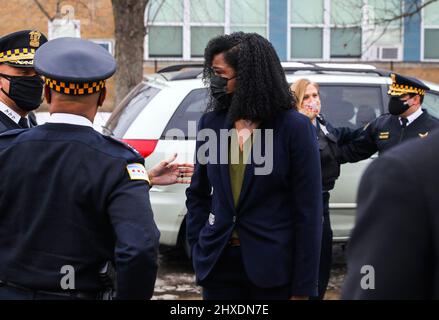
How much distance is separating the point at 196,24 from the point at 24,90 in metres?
14.6

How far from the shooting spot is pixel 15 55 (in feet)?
13.8

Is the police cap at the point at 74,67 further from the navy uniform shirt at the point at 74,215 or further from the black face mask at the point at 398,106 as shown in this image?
the black face mask at the point at 398,106

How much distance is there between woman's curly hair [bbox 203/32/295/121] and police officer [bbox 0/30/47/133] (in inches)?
38.8

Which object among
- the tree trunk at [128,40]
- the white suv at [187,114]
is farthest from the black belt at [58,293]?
the tree trunk at [128,40]

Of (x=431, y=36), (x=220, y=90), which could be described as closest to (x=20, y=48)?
(x=220, y=90)

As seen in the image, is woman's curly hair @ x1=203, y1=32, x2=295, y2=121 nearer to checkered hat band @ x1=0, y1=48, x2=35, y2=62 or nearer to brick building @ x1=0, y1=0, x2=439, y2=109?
checkered hat band @ x1=0, y1=48, x2=35, y2=62

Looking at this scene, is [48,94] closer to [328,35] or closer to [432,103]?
[432,103]

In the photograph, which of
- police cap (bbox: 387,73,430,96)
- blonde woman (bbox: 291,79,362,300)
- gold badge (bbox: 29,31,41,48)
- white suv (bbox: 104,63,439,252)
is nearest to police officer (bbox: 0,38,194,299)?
gold badge (bbox: 29,31,41,48)

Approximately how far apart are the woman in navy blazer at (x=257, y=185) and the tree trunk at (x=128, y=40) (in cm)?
691

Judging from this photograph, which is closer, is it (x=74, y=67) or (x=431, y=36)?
(x=74, y=67)

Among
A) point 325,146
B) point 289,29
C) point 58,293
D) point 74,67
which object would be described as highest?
point 289,29

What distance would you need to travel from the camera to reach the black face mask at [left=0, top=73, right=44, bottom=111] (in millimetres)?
4195

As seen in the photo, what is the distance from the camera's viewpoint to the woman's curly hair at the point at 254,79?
380 centimetres
